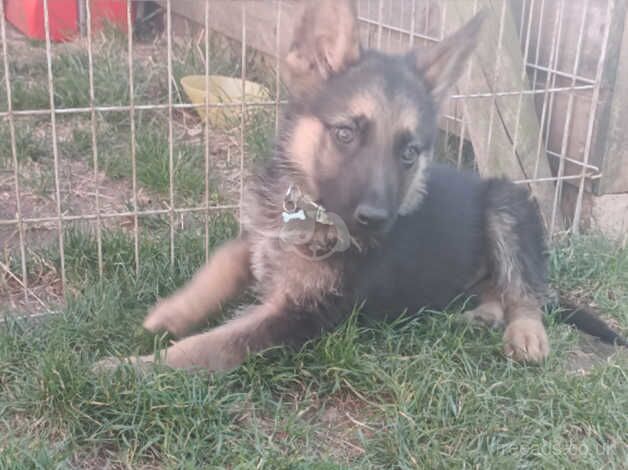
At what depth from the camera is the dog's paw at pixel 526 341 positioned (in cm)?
322

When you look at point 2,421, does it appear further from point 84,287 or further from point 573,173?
point 573,173

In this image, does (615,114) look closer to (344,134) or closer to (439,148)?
(439,148)

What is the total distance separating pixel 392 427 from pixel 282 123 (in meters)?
1.20

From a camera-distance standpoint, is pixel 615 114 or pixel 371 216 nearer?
pixel 371 216

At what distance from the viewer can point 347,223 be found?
118 inches

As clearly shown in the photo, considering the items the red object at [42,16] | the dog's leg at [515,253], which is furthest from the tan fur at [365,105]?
the red object at [42,16]

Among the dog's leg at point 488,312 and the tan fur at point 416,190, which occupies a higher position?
the tan fur at point 416,190

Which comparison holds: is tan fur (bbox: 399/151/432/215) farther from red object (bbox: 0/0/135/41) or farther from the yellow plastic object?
red object (bbox: 0/0/135/41)

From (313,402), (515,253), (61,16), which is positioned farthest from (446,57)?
(61,16)

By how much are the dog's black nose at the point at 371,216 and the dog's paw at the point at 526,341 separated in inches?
32.2

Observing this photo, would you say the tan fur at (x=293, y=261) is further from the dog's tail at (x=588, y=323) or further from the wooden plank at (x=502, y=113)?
the wooden plank at (x=502, y=113)

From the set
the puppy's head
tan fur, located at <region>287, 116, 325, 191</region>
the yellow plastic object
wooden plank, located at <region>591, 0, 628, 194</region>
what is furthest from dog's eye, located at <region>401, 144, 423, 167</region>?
the yellow plastic object

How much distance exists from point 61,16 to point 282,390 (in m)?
4.83

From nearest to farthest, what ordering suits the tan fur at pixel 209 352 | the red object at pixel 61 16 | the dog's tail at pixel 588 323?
the tan fur at pixel 209 352
the dog's tail at pixel 588 323
the red object at pixel 61 16
